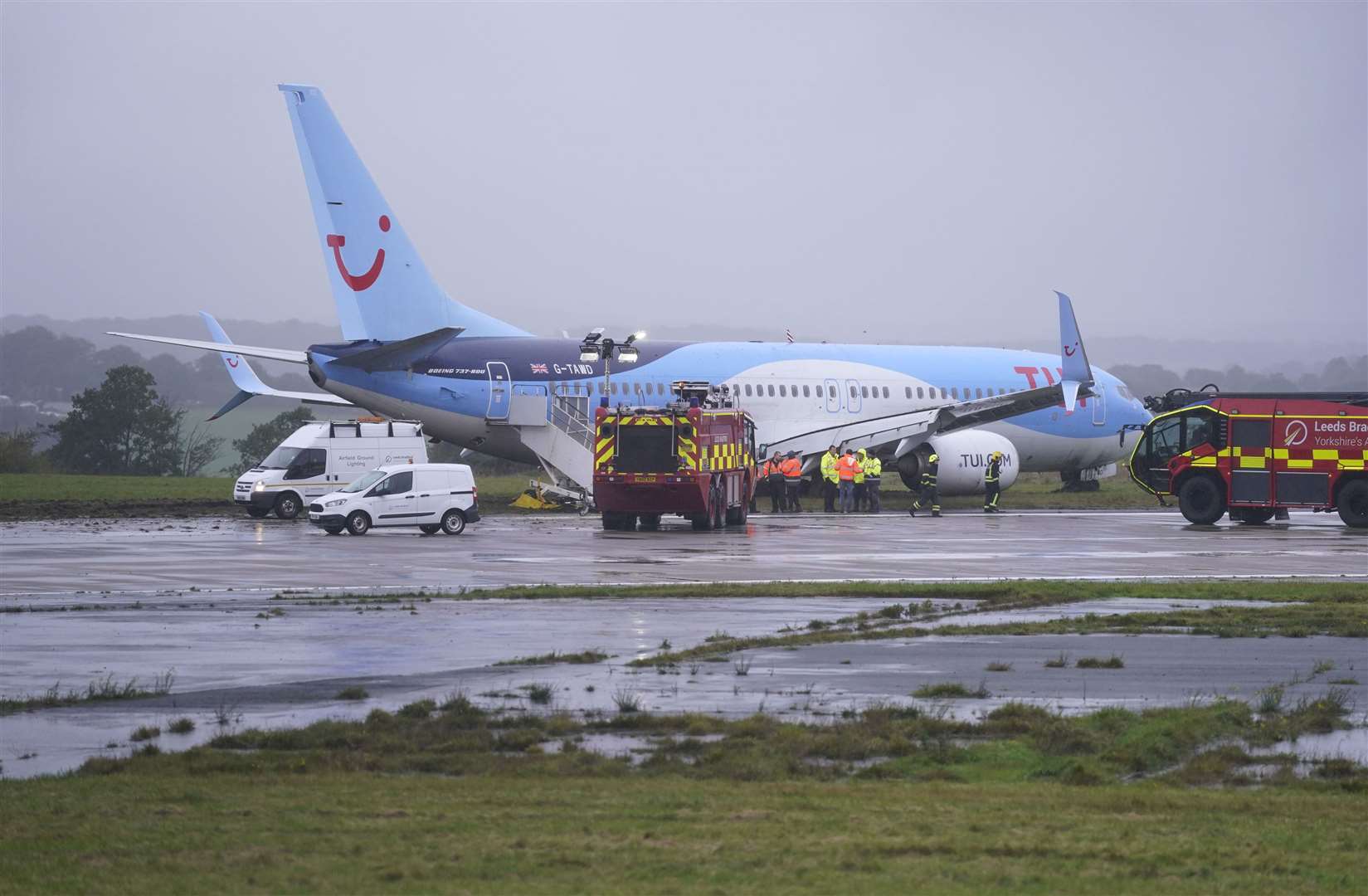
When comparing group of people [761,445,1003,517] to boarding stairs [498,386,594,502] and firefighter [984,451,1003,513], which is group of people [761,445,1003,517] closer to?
firefighter [984,451,1003,513]

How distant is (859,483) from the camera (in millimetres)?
46531

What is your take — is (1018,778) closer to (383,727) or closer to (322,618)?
(383,727)

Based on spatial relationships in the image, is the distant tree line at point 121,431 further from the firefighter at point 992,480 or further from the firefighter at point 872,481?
the firefighter at point 992,480

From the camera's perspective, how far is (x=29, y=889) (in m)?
7.85

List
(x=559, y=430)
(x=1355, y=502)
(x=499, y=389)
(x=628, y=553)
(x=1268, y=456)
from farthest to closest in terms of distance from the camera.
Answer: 1. (x=559, y=430)
2. (x=499, y=389)
3. (x=1268, y=456)
4. (x=1355, y=502)
5. (x=628, y=553)

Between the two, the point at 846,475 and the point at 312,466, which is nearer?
the point at 312,466

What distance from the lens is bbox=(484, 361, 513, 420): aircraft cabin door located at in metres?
45.7

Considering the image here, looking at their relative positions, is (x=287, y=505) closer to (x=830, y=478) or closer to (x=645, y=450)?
(x=645, y=450)

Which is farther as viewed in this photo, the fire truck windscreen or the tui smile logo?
the tui smile logo

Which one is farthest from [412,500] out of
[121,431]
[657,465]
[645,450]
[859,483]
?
[121,431]

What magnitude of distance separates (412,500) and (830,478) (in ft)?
45.7

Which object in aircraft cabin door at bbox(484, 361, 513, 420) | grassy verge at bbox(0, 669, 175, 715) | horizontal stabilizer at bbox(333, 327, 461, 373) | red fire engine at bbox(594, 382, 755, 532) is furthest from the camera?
aircraft cabin door at bbox(484, 361, 513, 420)

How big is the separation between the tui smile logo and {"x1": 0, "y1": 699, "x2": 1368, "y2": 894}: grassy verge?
34.1 m

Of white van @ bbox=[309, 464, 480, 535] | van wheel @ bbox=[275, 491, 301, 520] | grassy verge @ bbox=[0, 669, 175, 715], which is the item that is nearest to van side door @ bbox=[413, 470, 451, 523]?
white van @ bbox=[309, 464, 480, 535]
